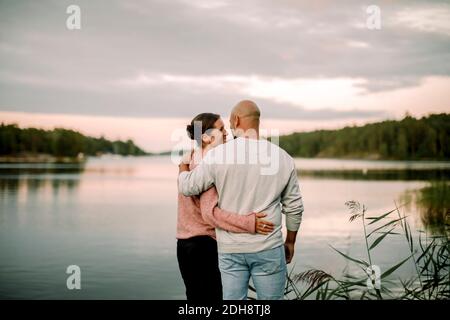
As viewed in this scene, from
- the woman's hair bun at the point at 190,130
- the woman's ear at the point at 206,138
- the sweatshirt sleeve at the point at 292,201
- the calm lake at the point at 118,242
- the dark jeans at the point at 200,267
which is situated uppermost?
the woman's hair bun at the point at 190,130

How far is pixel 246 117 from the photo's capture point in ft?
8.71

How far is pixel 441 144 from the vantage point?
2761 cm

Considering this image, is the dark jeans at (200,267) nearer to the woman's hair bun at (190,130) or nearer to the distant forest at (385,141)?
the woman's hair bun at (190,130)

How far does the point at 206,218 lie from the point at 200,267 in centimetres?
31

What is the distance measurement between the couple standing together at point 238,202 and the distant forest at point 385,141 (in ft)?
78.8

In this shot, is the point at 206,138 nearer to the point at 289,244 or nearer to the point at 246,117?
the point at 246,117

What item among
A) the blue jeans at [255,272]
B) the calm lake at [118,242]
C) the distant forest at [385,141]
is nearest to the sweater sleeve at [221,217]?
the blue jeans at [255,272]

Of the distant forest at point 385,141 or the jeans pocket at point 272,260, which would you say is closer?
the jeans pocket at point 272,260

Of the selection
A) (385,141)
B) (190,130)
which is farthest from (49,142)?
(190,130)

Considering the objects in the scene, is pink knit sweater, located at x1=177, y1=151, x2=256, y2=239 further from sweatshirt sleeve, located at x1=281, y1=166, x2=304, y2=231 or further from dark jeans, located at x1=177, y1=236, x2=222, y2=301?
sweatshirt sleeve, located at x1=281, y1=166, x2=304, y2=231

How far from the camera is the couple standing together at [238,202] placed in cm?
261
